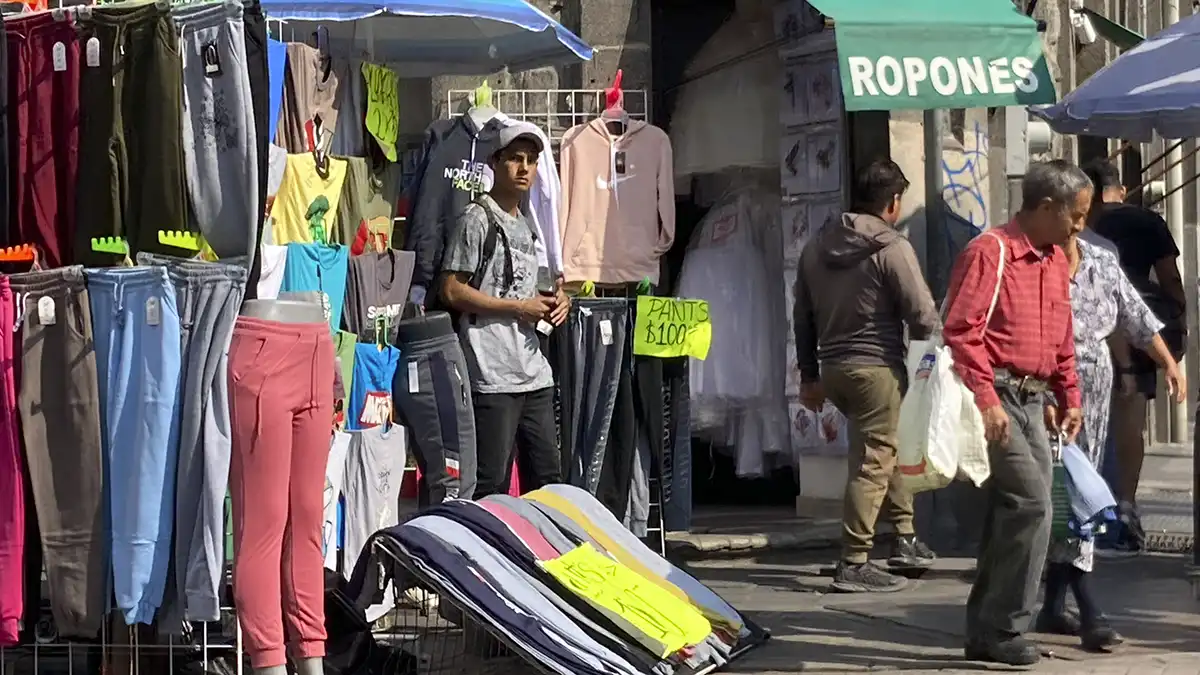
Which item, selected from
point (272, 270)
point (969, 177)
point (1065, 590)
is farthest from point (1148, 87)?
point (272, 270)

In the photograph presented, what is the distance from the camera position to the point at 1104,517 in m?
6.99

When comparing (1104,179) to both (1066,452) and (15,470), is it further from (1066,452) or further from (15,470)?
(15,470)

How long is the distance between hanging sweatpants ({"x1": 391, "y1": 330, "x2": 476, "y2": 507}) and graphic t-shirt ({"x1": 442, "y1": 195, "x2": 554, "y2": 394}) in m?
0.11

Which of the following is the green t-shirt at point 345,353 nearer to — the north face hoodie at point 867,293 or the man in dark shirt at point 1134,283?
the north face hoodie at point 867,293

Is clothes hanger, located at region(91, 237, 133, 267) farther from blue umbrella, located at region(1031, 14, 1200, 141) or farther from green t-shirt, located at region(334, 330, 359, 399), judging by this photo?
blue umbrella, located at region(1031, 14, 1200, 141)

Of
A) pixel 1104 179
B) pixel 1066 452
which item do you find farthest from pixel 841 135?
pixel 1066 452

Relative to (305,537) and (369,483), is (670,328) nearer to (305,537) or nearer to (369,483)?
(369,483)

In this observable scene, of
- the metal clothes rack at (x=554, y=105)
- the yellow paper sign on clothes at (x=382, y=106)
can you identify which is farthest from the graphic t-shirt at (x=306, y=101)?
the metal clothes rack at (x=554, y=105)

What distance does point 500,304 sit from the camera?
24.5 ft

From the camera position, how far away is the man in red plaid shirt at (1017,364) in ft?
21.4

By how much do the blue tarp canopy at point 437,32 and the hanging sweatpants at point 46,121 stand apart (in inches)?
44.3

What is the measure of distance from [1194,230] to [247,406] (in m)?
13.4

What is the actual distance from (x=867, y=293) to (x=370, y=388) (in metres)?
2.42

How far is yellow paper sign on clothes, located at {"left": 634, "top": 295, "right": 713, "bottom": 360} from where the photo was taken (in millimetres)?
8516
